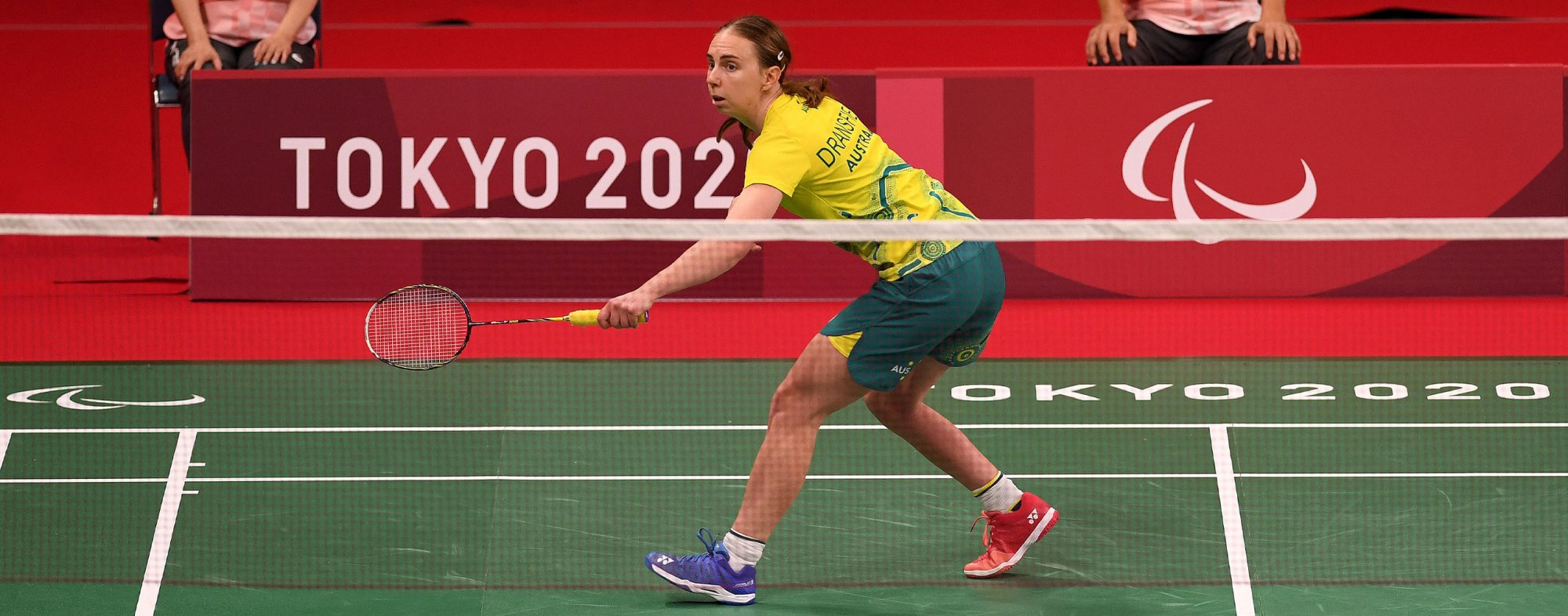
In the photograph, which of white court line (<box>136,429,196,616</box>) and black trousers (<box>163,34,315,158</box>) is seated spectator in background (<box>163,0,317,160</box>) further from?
white court line (<box>136,429,196,616</box>)

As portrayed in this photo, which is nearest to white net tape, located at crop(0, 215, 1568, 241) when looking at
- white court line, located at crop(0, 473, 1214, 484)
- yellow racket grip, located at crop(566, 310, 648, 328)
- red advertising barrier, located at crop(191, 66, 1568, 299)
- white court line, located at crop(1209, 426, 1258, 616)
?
yellow racket grip, located at crop(566, 310, 648, 328)

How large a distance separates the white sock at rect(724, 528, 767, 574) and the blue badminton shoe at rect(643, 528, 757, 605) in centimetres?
1

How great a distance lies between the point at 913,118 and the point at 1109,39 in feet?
3.03

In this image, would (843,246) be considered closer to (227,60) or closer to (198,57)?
(198,57)

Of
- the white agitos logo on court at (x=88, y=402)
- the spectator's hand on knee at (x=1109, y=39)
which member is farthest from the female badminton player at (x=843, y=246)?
the spectator's hand on knee at (x=1109, y=39)

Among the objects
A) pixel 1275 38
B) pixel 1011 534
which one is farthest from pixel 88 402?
pixel 1275 38

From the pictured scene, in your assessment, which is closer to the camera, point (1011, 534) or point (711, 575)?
point (711, 575)

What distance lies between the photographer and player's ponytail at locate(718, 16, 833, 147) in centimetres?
367

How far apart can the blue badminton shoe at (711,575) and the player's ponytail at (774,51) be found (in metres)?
0.90

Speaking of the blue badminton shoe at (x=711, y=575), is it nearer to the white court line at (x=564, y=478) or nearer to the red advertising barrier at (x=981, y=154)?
the white court line at (x=564, y=478)

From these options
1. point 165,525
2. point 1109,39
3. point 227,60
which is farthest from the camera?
point 227,60

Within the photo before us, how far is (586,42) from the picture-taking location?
38.3 ft

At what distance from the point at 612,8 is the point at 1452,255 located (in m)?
A: 6.76

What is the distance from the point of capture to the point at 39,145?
9812 millimetres
